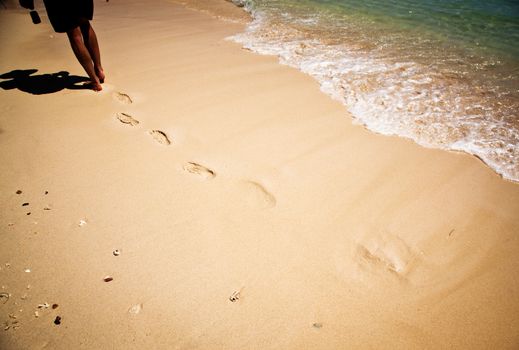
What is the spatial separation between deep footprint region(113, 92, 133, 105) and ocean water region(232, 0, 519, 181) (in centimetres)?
196

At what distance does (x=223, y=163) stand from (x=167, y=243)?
746mm

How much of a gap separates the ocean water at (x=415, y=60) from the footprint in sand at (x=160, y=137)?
1.76 meters

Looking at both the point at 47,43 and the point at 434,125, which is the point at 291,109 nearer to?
the point at 434,125

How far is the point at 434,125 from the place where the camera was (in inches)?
96.7

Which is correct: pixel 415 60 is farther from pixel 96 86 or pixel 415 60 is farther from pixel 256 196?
pixel 96 86

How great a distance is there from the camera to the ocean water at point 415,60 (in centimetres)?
242

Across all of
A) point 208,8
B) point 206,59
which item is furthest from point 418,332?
point 208,8

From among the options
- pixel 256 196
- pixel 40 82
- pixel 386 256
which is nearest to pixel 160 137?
pixel 256 196

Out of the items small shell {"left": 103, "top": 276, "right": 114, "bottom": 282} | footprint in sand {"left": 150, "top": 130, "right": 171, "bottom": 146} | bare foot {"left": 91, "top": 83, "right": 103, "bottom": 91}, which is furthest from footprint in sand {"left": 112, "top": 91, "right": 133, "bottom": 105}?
small shell {"left": 103, "top": 276, "right": 114, "bottom": 282}

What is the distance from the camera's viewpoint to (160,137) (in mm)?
2266

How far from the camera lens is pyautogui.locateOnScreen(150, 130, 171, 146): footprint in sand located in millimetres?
2215

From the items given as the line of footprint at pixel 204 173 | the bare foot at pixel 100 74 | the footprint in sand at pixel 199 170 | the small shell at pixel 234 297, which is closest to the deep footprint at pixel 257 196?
the line of footprint at pixel 204 173

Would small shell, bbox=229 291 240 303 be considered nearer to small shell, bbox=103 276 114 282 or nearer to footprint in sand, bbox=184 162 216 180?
small shell, bbox=103 276 114 282

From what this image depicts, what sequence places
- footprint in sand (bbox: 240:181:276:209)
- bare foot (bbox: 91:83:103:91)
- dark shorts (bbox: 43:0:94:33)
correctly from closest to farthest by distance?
footprint in sand (bbox: 240:181:276:209)
dark shorts (bbox: 43:0:94:33)
bare foot (bbox: 91:83:103:91)
